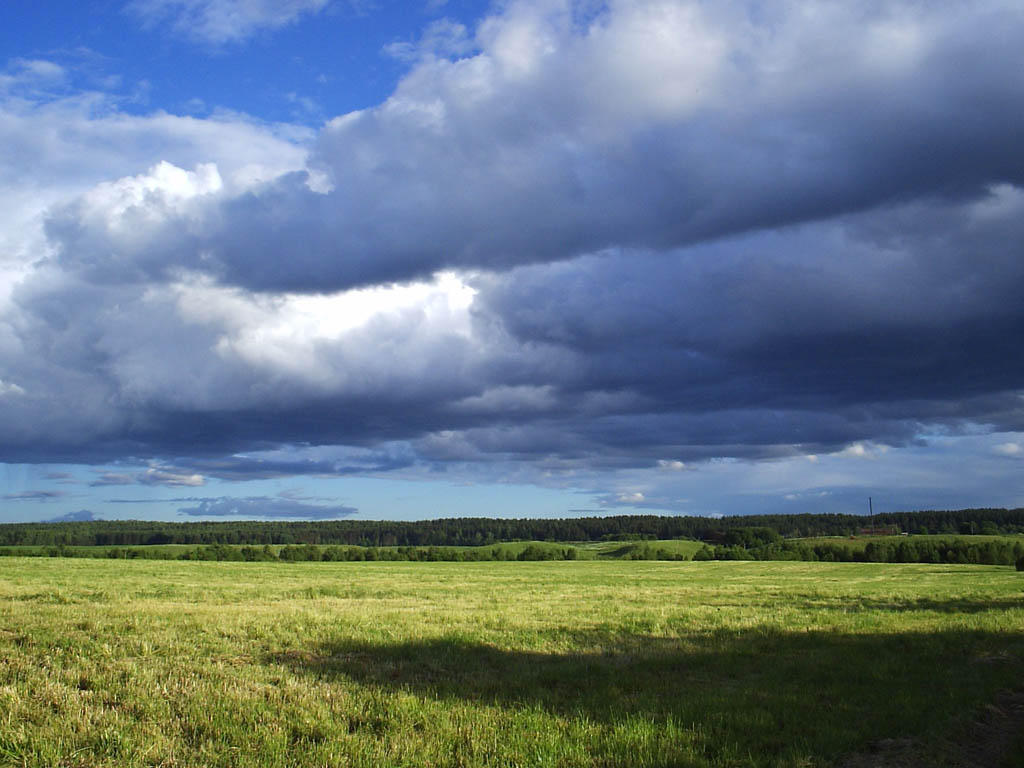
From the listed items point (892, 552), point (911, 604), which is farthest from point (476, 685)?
point (892, 552)

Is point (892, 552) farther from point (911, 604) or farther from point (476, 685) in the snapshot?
point (476, 685)

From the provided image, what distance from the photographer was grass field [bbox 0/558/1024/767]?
9258 mm

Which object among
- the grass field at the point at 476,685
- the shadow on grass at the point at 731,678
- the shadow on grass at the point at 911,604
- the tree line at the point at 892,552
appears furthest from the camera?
the tree line at the point at 892,552

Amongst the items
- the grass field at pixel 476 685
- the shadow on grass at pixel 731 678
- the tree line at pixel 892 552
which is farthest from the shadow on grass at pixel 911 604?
the tree line at pixel 892 552

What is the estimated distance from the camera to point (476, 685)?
43.5ft

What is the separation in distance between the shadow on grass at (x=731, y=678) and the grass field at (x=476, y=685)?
0.06 m

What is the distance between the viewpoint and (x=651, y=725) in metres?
10.4

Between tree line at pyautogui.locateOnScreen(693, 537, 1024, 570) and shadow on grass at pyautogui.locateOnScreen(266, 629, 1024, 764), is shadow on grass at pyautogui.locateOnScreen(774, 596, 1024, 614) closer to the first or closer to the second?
shadow on grass at pyautogui.locateOnScreen(266, 629, 1024, 764)

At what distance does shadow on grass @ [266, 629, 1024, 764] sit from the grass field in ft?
0.21

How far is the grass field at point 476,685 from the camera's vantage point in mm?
9258

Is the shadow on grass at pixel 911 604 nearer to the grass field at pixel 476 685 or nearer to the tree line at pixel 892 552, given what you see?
the grass field at pixel 476 685

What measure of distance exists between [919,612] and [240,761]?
26.3 meters

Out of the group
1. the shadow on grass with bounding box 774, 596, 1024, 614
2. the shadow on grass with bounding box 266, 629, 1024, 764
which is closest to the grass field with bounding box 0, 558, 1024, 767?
the shadow on grass with bounding box 266, 629, 1024, 764

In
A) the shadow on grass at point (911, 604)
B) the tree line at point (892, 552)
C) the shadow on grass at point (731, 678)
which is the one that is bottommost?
the tree line at point (892, 552)
